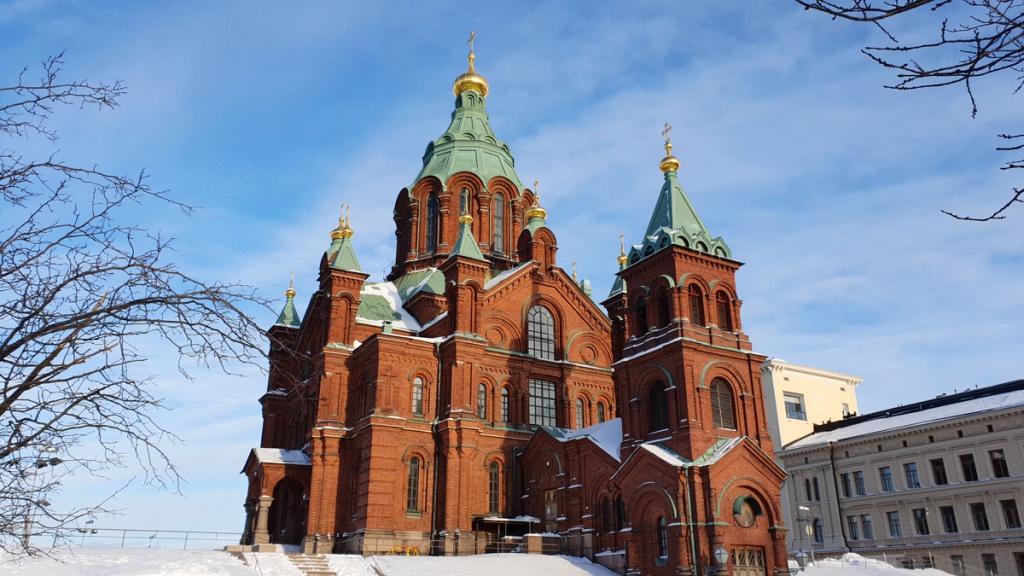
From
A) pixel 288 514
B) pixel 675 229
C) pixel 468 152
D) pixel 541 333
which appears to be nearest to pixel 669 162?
pixel 675 229

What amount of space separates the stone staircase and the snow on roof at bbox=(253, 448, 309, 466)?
5913mm

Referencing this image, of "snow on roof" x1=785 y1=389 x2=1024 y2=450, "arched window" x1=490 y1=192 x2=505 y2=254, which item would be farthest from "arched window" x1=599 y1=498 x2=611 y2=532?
"snow on roof" x1=785 y1=389 x2=1024 y2=450

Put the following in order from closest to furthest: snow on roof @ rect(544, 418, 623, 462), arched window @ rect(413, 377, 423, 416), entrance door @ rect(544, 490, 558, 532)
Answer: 1. snow on roof @ rect(544, 418, 623, 462)
2. entrance door @ rect(544, 490, 558, 532)
3. arched window @ rect(413, 377, 423, 416)

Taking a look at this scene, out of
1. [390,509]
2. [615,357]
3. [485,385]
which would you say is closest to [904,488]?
[615,357]

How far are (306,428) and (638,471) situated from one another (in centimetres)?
1679

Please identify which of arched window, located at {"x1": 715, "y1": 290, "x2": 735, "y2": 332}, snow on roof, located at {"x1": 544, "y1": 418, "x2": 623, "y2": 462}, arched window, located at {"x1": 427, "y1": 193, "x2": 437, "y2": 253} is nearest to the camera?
snow on roof, located at {"x1": 544, "y1": 418, "x2": 623, "y2": 462}

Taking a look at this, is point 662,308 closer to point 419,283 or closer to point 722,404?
point 722,404

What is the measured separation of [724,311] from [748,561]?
31.0ft

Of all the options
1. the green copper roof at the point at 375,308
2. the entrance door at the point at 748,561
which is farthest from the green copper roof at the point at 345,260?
the entrance door at the point at 748,561

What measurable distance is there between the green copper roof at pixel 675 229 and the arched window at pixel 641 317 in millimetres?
1800

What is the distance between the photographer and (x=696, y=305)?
29.9 m

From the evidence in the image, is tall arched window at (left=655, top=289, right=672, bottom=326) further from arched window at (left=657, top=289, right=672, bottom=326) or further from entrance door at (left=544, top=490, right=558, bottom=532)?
entrance door at (left=544, top=490, right=558, bottom=532)

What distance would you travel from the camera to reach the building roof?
37.8m

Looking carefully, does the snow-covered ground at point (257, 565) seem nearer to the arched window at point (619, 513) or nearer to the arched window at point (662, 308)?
the arched window at point (619, 513)
